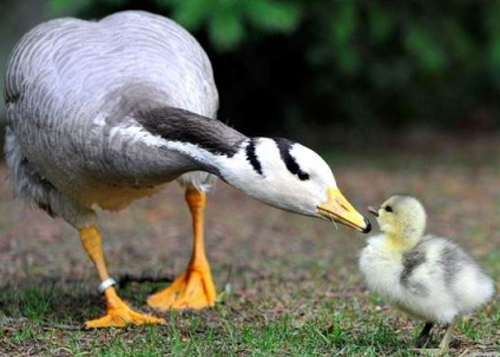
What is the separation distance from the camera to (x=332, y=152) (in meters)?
12.1

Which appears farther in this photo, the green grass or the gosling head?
the green grass

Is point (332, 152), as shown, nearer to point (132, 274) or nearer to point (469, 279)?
point (132, 274)

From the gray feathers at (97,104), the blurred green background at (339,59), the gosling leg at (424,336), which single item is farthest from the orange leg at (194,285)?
the blurred green background at (339,59)

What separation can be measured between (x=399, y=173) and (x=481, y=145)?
204 centimetres

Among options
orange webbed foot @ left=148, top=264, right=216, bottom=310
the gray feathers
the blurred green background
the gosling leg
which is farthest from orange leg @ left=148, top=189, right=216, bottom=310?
the blurred green background

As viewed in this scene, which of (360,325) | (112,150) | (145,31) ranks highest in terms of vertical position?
(145,31)

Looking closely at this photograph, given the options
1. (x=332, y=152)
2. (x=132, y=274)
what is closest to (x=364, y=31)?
(x=332, y=152)

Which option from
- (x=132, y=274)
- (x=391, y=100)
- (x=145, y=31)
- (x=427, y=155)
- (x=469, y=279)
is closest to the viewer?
(x=469, y=279)

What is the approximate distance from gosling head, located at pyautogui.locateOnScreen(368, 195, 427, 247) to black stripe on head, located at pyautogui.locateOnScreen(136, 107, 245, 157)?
2.44ft

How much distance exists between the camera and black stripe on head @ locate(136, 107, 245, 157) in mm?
4738

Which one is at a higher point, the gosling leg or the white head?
the white head

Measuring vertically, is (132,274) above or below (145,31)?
below

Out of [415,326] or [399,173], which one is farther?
[399,173]

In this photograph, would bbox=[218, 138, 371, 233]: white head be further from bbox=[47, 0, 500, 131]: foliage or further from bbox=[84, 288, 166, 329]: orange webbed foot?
bbox=[47, 0, 500, 131]: foliage
